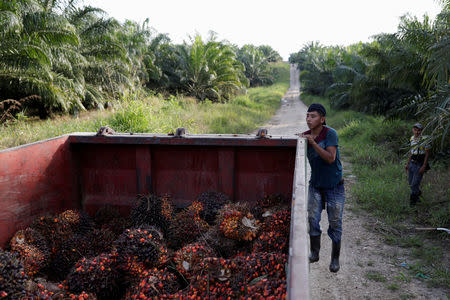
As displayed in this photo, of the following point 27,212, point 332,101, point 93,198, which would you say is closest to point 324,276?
point 93,198

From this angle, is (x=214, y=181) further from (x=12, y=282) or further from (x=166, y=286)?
(x=12, y=282)

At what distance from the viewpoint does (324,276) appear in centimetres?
370

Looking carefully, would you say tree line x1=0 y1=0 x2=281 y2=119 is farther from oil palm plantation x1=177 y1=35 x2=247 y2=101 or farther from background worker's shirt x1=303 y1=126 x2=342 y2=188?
background worker's shirt x1=303 y1=126 x2=342 y2=188

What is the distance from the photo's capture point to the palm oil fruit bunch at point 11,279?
1.80 m

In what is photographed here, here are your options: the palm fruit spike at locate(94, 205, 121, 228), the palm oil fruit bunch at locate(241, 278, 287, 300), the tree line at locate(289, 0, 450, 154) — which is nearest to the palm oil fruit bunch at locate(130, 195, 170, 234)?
the palm fruit spike at locate(94, 205, 121, 228)

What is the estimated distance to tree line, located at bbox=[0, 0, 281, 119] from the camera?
958 centimetres

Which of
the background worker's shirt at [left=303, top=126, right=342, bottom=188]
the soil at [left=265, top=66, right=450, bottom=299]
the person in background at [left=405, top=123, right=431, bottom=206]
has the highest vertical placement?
the background worker's shirt at [left=303, top=126, right=342, bottom=188]

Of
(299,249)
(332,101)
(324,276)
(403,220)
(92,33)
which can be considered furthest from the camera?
(332,101)

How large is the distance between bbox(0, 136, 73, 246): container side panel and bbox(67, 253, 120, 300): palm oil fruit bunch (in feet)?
2.65

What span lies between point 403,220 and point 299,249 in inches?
181

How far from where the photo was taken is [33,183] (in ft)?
9.46

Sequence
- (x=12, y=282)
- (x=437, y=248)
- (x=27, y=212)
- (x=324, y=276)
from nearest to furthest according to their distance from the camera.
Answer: (x=12, y=282), (x=27, y=212), (x=324, y=276), (x=437, y=248)

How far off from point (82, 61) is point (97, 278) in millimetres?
12123

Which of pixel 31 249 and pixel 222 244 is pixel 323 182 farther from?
pixel 31 249
